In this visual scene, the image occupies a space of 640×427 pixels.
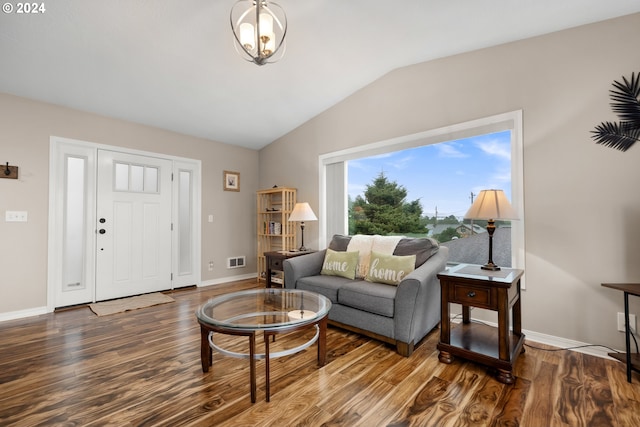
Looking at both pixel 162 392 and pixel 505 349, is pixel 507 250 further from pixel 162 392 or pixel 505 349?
pixel 162 392

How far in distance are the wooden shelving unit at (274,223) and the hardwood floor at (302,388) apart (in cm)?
220

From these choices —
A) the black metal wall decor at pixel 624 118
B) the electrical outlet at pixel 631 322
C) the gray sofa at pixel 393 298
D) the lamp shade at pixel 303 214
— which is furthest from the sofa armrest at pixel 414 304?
the lamp shade at pixel 303 214

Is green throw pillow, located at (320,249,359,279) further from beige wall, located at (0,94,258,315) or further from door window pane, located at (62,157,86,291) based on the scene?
door window pane, located at (62,157,86,291)

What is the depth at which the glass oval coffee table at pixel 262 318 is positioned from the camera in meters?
1.68

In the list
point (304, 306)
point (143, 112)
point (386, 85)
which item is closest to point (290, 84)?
point (386, 85)

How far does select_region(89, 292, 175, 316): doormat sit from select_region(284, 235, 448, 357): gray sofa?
1.91 m

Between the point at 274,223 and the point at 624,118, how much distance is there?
413cm

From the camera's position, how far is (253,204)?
5.24 metres

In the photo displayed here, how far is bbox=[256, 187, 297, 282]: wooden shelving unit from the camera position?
14.9 feet

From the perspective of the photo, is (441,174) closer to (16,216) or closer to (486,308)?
(486,308)

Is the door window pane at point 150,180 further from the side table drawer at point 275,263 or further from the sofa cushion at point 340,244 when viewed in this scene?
the sofa cushion at point 340,244

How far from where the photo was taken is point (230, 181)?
193 inches

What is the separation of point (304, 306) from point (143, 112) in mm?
3326

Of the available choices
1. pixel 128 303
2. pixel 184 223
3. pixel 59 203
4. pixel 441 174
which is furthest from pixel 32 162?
pixel 441 174
